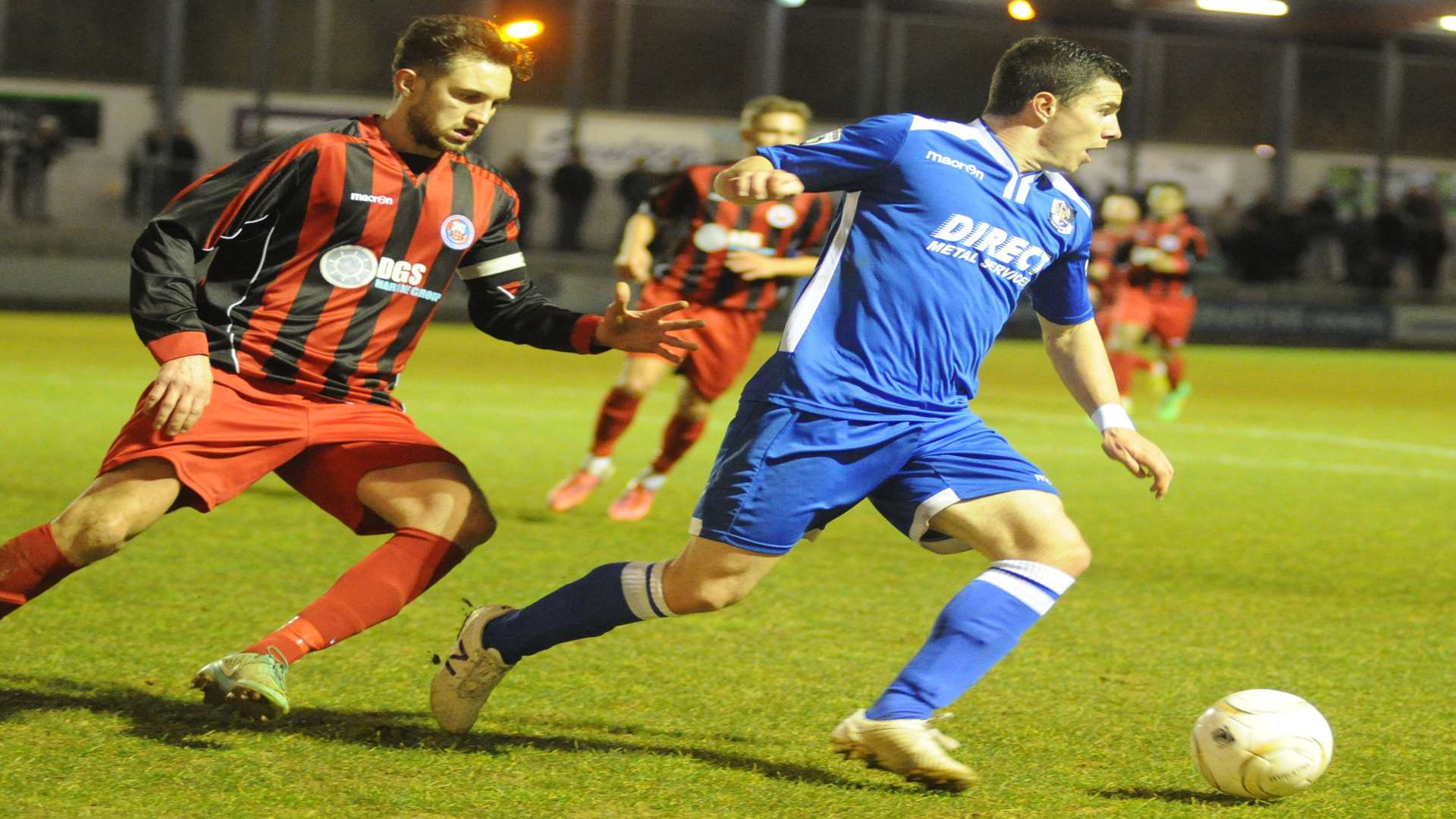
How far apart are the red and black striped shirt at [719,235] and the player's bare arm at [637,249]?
14 cm

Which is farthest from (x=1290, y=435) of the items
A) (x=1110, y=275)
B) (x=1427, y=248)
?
(x=1427, y=248)

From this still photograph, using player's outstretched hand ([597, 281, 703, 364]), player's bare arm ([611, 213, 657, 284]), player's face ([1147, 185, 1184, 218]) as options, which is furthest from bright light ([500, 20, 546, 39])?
player's face ([1147, 185, 1184, 218])

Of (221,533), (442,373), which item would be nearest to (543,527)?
(221,533)

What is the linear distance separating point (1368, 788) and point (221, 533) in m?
4.46

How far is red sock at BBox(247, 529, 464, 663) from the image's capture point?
3.82 m

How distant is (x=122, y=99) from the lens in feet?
84.4

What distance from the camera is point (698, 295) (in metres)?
7.73

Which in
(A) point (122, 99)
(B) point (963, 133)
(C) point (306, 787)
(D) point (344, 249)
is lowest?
(C) point (306, 787)

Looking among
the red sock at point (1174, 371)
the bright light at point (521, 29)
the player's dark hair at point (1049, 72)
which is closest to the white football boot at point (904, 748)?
the player's dark hair at point (1049, 72)

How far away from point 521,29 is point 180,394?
1.32 meters

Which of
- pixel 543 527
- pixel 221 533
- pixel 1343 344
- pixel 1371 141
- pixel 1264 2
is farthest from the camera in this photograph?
pixel 1371 141

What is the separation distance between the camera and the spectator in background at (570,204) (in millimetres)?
24000

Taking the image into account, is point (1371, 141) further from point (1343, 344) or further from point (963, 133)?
point (963, 133)

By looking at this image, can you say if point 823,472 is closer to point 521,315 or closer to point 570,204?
point 521,315
